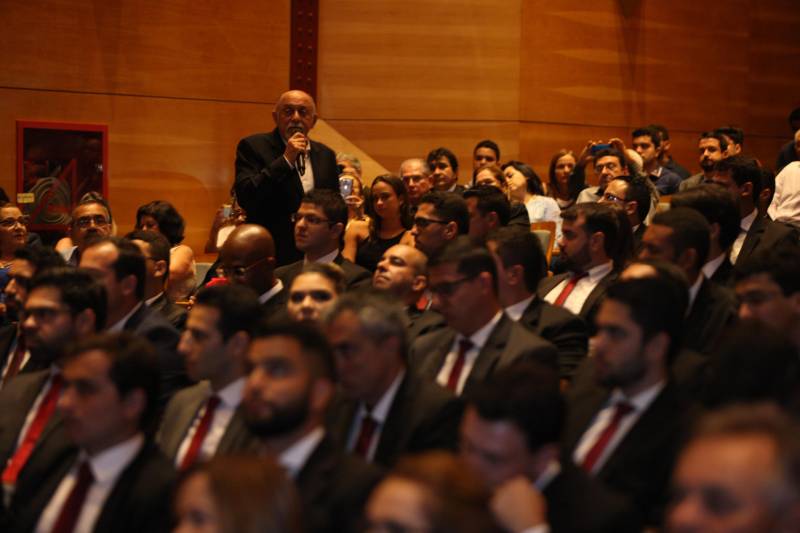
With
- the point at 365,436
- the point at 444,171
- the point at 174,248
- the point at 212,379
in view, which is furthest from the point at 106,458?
the point at 444,171

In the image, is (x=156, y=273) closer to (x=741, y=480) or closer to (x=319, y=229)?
(x=319, y=229)

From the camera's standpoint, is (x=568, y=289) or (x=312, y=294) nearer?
(x=312, y=294)

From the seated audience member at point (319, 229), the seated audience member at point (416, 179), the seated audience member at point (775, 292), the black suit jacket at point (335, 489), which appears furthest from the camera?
the seated audience member at point (416, 179)

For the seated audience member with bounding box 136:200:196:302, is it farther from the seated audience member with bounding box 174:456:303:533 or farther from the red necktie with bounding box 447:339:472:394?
the seated audience member with bounding box 174:456:303:533

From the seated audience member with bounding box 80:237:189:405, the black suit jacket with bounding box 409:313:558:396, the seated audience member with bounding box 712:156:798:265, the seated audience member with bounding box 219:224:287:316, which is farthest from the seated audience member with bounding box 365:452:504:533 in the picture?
the seated audience member with bounding box 712:156:798:265

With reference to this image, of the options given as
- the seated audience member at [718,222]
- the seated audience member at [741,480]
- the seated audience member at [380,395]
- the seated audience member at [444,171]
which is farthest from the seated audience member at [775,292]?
the seated audience member at [444,171]

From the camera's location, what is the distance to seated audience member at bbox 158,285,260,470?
2.90 m

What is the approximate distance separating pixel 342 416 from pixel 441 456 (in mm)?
1054

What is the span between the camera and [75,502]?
8.37 feet

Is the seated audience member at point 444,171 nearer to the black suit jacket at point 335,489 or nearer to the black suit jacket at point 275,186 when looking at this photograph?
the black suit jacket at point 275,186

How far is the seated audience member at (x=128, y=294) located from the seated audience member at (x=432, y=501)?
6.46 ft

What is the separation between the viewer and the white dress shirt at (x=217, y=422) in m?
2.89

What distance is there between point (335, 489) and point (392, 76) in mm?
5961

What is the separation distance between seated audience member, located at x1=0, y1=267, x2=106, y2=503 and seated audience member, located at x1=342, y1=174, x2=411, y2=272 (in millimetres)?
1821
